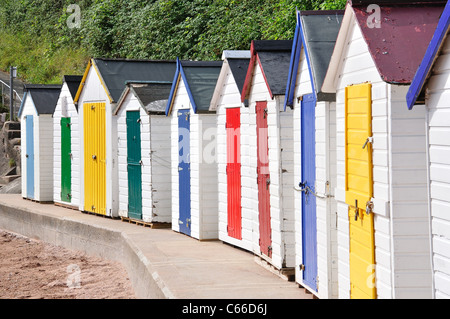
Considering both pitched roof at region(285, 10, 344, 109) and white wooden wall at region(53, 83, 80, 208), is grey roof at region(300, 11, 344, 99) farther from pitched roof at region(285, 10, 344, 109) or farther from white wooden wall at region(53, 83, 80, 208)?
white wooden wall at region(53, 83, 80, 208)

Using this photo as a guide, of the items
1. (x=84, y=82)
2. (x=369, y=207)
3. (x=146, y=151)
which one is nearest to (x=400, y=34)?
(x=369, y=207)

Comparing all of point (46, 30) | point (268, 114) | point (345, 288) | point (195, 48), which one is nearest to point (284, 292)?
point (345, 288)

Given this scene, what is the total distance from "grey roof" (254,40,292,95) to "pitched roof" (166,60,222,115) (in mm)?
2761

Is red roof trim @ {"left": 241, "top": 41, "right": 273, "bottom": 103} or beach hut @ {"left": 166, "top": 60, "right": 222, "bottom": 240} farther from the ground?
red roof trim @ {"left": 241, "top": 41, "right": 273, "bottom": 103}

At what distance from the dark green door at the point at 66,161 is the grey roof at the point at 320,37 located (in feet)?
34.1

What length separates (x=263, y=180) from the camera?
994 centimetres

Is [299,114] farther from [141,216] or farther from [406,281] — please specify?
[141,216]

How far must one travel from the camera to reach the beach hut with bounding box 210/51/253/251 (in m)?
11.0

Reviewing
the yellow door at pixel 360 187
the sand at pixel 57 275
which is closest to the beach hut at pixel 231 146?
the sand at pixel 57 275

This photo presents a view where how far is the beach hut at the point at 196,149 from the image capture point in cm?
1231

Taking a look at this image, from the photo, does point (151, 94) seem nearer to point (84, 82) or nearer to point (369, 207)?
point (84, 82)

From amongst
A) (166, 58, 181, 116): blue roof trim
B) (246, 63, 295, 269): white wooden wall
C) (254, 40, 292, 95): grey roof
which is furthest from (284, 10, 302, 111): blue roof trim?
(166, 58, 181, 116): blue roof trim

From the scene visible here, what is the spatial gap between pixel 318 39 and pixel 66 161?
10865mm

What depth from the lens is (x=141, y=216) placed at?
1436 centimetres
